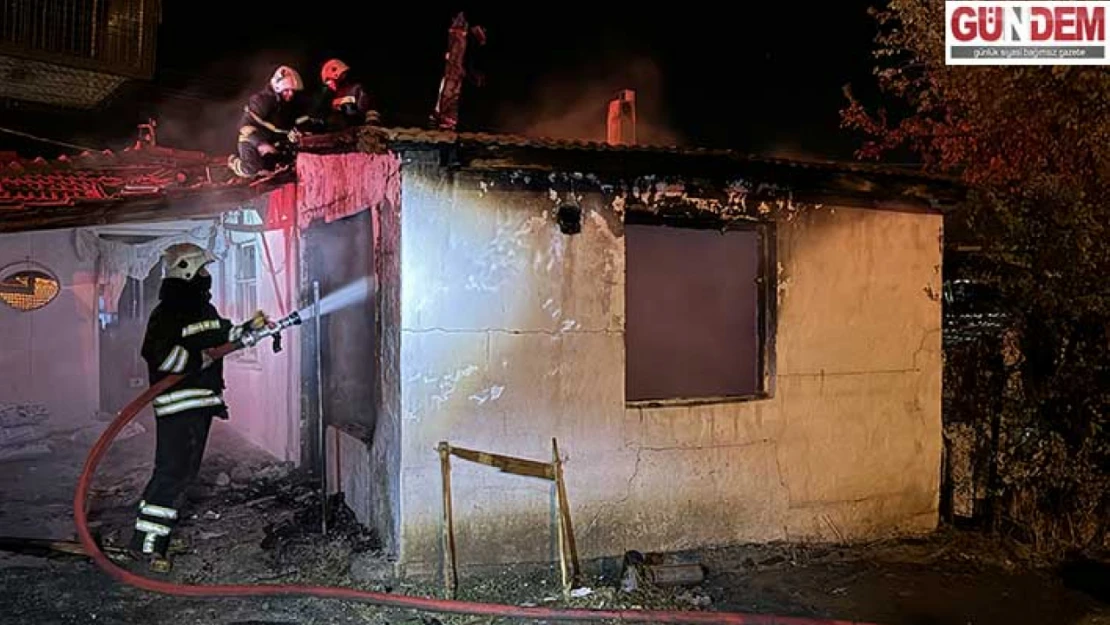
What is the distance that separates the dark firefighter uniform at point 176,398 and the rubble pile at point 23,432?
521 cm

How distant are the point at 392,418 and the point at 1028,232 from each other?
6391mm

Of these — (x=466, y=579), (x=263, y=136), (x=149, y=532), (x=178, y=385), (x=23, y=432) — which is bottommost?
(x=466, y=579)

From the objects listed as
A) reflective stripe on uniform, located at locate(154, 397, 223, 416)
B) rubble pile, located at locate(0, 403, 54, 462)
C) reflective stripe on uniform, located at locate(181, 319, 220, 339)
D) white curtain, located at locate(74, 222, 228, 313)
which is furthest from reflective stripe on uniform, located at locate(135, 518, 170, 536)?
white curtain, located at locate(74, 222, 228, 313)

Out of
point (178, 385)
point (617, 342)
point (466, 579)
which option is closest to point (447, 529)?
point (466, 579)

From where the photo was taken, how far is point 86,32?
855cm

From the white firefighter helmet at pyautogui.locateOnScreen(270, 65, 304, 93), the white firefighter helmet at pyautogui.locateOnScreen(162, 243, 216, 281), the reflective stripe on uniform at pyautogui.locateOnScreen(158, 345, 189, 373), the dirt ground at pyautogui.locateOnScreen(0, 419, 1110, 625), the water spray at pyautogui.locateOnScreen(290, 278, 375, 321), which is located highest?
the white firefighter helmet at pyautogui.locateOnScreen(270, 65, 304, 93)

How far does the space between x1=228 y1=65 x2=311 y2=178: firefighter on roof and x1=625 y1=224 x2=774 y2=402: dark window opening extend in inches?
153

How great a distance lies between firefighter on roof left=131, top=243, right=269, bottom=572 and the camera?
643 centimetres

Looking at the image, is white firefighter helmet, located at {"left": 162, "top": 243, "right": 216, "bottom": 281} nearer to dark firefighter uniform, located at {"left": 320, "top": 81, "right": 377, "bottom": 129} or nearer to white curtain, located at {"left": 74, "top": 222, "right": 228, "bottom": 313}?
dark firefighter uniform, located at {"left": 320, "top": 81, "right": 377, "bottom": 129}

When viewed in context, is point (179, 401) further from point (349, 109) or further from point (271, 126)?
point (349, 109)

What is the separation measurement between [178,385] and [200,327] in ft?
1.73

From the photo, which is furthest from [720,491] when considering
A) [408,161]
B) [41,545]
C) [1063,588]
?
[41,545]

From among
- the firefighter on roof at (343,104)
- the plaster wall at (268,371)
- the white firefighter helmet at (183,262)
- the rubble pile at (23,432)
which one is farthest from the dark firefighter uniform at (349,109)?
the rubble pile at (23,432)

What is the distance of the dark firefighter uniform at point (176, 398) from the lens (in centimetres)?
643
